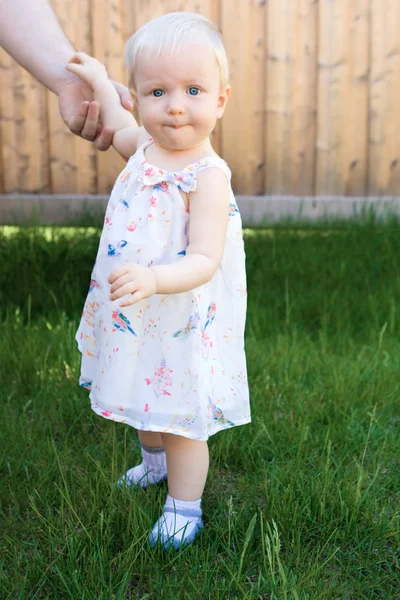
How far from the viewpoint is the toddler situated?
5.21 feet

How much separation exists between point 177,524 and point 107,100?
1.15m

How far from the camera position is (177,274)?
1.51m

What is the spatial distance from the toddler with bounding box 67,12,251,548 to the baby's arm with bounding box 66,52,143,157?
0.88ft

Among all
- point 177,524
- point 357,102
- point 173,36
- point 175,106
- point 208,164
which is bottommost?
point 177,524

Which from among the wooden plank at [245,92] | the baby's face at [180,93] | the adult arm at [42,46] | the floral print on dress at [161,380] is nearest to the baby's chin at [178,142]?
the baby's face at [180,93]

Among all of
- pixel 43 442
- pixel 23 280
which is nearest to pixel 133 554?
pixel 43 442

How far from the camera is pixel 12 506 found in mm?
1860

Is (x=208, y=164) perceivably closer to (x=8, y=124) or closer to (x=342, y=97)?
(x=342, y=97)

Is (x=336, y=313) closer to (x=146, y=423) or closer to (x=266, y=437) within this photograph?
(x=266, y=437)

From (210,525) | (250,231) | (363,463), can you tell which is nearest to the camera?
(210,525)

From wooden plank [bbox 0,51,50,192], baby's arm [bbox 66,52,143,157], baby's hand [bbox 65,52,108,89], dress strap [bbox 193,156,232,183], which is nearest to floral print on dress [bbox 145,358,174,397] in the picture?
dress strap [bbox 193,156,232,183]

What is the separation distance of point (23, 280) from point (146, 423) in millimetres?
2100

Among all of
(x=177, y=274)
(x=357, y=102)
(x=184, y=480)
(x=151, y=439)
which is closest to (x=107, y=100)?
(x=177, y=274)

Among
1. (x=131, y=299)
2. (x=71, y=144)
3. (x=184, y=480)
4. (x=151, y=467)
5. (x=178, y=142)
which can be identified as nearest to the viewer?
(x=131, y=299)
